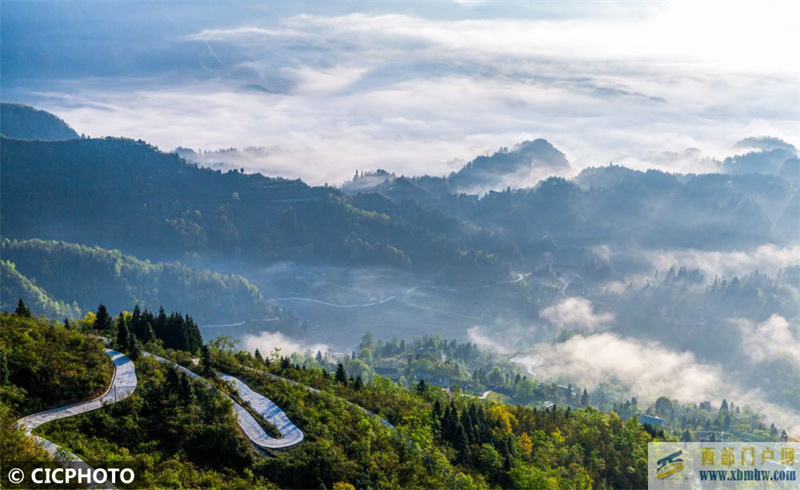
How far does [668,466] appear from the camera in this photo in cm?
7512

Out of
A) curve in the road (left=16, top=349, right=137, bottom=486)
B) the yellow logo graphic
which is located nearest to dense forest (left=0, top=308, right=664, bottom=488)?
curve in the road (left=16, top=349, right=137, bottom=486)

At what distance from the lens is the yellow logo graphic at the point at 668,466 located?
7388cm

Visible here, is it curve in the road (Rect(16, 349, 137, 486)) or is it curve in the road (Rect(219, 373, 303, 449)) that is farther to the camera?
curve in the road (Rect(219, 373, 303, 449))

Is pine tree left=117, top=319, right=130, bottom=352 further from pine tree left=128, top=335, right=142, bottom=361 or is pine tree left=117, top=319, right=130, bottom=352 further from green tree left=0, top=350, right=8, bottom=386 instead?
green tree left=0, top=350, right=8, bottom=386

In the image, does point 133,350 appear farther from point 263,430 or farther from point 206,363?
point 263,430

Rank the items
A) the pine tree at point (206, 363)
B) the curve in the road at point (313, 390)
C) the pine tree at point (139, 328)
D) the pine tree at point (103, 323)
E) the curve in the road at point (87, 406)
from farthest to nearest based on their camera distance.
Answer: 1. the pine tree at point (103, 323)
2. the pine tree at point (139, 328)
3. the curve in the road at point (313, 390)
4. the pine tree at point (206, 363)
5. the curve in the road at point (87, 406)

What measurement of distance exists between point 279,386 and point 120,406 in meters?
15.9

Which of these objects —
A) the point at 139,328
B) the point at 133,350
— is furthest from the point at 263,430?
the point at 139,328

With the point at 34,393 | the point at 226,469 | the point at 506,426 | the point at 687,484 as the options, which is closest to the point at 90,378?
the point at 34,393

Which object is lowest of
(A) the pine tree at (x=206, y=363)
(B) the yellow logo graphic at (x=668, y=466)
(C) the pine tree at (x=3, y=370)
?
(B) the yellow logo graphic at (x=668, y=466)

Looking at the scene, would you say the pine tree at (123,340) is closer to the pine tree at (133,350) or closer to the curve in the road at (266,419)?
the pine tree at (133,350)

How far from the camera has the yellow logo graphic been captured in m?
73.9

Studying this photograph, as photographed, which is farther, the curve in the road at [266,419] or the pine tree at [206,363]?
the pine tree at [206,363]

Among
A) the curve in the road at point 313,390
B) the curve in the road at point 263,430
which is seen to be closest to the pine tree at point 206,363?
the curve in the road at point 263,430
